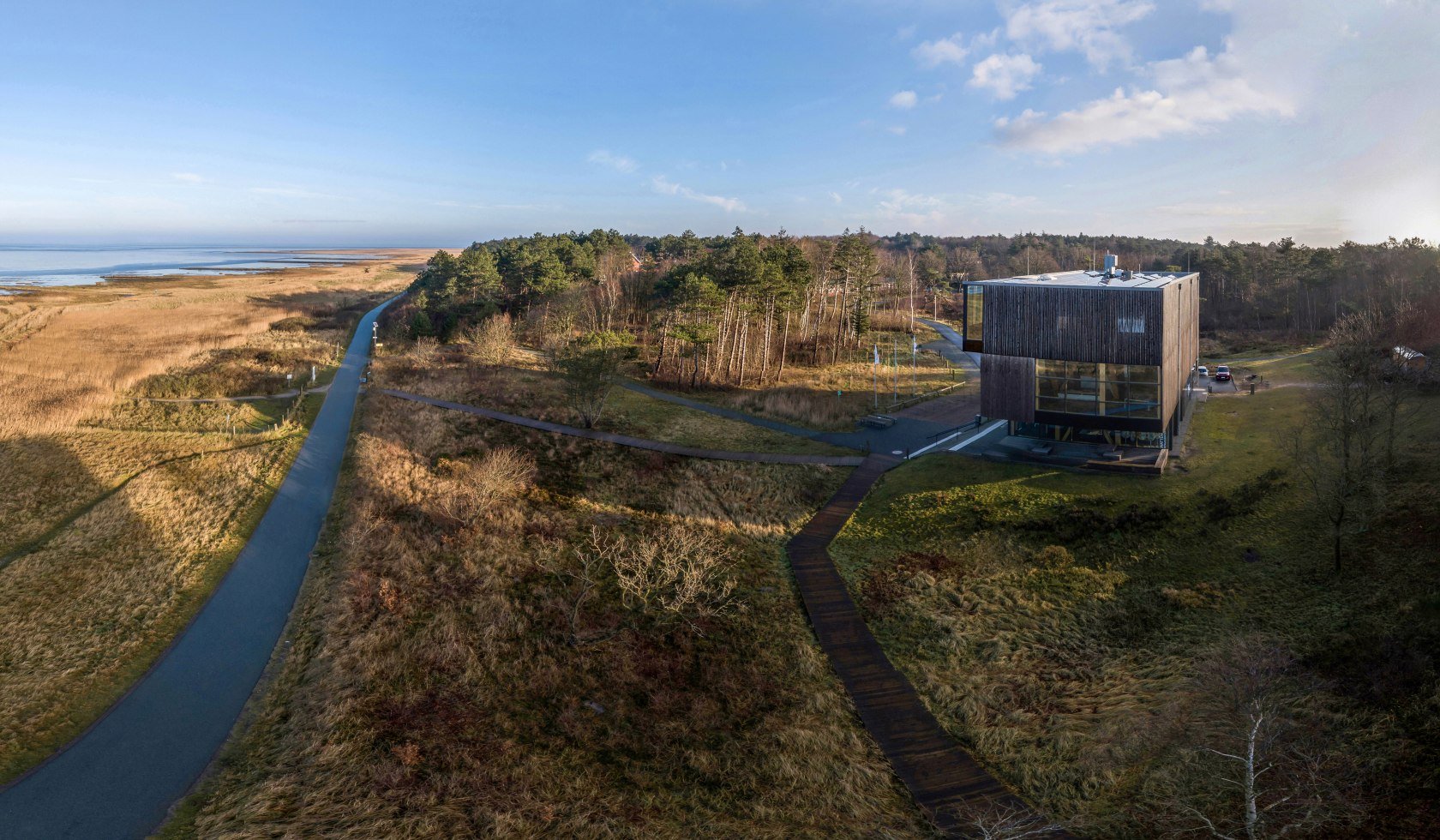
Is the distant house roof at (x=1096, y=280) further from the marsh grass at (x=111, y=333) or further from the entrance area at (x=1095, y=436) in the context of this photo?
the marsh grass at (x=111, y=333)

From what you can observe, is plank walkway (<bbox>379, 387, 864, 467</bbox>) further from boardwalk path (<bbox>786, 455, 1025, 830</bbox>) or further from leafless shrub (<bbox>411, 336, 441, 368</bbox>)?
leafless shrub (<bbox>411, 336, 441, 368</bbox>)

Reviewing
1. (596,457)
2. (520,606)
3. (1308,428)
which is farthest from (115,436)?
(1308,428)

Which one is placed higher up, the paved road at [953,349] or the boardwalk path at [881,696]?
the paved road at [953,349]

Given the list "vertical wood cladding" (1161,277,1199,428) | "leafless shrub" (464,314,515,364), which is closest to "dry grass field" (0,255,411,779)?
"leafless shrub" (464,314,515,364)

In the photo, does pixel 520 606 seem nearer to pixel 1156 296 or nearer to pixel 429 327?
pixel 1156 296

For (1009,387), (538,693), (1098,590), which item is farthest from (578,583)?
(1009,387)

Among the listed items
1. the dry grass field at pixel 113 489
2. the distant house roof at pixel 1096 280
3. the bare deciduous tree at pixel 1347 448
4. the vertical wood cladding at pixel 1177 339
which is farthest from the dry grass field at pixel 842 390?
the dry grass field at pixel 113 489

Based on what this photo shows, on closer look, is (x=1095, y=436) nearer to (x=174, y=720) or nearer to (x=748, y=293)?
(x=748, y=293)
